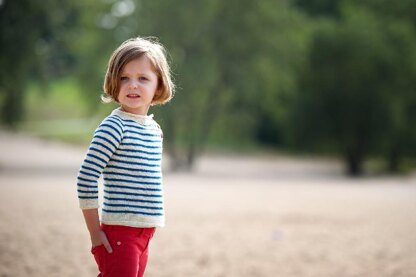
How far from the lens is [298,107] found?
2247 cm

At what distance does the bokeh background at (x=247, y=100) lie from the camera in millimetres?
10859

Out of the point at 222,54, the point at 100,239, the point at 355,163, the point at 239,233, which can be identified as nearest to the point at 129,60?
the point at 100,239

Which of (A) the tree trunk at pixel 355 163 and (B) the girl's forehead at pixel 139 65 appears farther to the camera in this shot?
(A) the tree trunk at pixel 355 163

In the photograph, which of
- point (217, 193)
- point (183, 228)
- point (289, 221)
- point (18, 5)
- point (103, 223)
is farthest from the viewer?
point (18, 5)

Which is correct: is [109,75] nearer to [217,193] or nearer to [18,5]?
[217,193]

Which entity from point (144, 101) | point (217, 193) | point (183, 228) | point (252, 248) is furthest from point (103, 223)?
point (217, 193)

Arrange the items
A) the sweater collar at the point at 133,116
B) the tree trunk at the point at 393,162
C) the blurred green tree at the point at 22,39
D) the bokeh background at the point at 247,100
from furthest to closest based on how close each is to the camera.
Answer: the tree trunk at the point at 393,162, the blurred green tree at the point at 22,39, the bokeh background at the point at 247,100, the sweater collar at the point at 133,116

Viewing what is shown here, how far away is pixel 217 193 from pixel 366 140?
34.4 ft

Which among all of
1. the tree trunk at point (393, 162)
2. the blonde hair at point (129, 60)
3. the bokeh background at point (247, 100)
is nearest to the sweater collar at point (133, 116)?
the blonde hair at point (129, 60)

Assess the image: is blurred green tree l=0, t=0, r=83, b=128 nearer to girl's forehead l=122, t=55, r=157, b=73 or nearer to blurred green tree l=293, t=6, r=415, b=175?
blurred green tree l=293, t=6, r=415, b=175

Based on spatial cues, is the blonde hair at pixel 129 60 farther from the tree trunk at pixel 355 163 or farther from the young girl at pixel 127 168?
the tree trunk at pixel 355 163

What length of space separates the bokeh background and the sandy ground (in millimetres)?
102

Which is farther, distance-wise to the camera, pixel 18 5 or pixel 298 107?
pixel 298 107

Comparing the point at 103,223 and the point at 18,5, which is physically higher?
the point at 18,5
